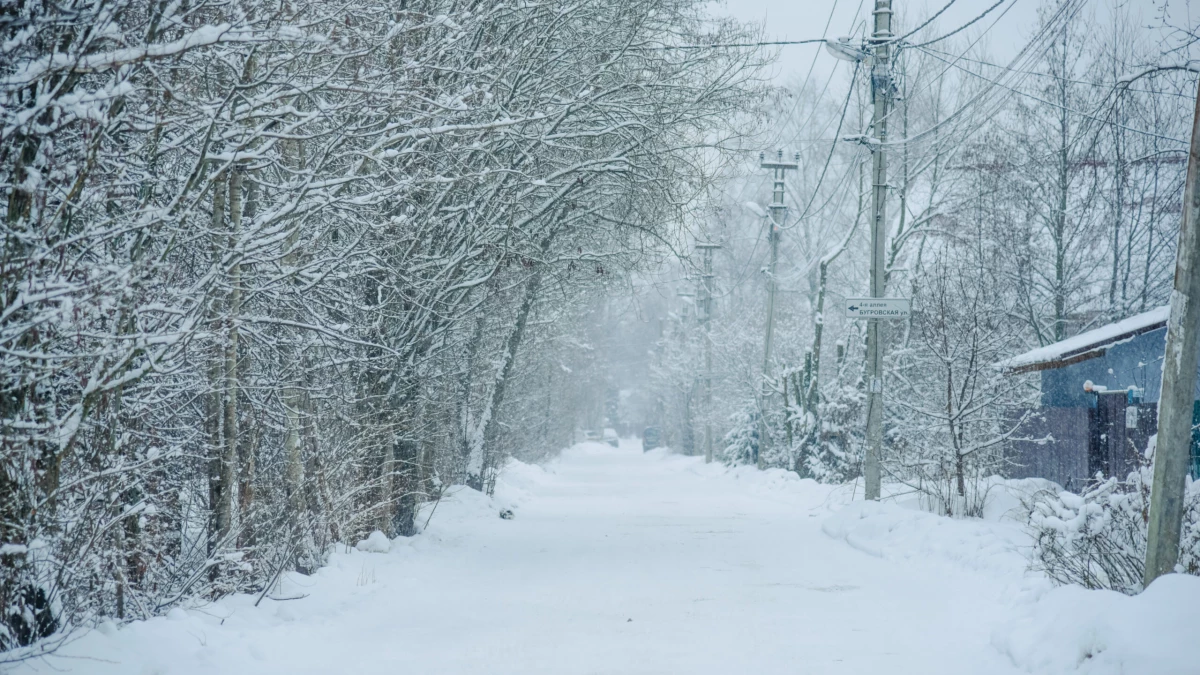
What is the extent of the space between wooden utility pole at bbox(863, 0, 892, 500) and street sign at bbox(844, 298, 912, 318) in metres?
0.71

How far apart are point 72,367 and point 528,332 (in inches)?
754

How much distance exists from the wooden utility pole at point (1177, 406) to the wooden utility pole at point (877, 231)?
10.1m

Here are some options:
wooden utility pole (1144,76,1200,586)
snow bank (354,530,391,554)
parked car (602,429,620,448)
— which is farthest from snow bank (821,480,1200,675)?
parked car (602,429,620,448)

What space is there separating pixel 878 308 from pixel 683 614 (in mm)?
9057

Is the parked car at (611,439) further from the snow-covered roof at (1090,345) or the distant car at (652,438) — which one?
the snow-covered roof at (1090,345)

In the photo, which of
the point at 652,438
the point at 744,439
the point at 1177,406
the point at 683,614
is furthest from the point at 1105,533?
the point at 652,438

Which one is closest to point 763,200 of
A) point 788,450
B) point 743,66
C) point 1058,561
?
point 788,450

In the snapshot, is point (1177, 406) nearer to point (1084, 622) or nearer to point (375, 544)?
point (1084, 622)

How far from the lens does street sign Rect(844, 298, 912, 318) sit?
17391 mm

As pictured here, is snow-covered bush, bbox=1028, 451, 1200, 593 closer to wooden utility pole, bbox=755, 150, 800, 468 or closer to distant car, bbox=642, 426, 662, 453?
wooden utility pole, bbox=755, 150, 800, 468

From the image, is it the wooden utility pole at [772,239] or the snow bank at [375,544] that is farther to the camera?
the wooden utility pole at [772,239]

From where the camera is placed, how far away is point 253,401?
31.2 ft

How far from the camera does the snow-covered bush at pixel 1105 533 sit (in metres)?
8.41

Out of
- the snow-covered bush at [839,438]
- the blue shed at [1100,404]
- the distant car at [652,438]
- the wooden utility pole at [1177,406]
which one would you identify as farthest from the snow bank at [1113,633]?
the distant car at [652,438]
